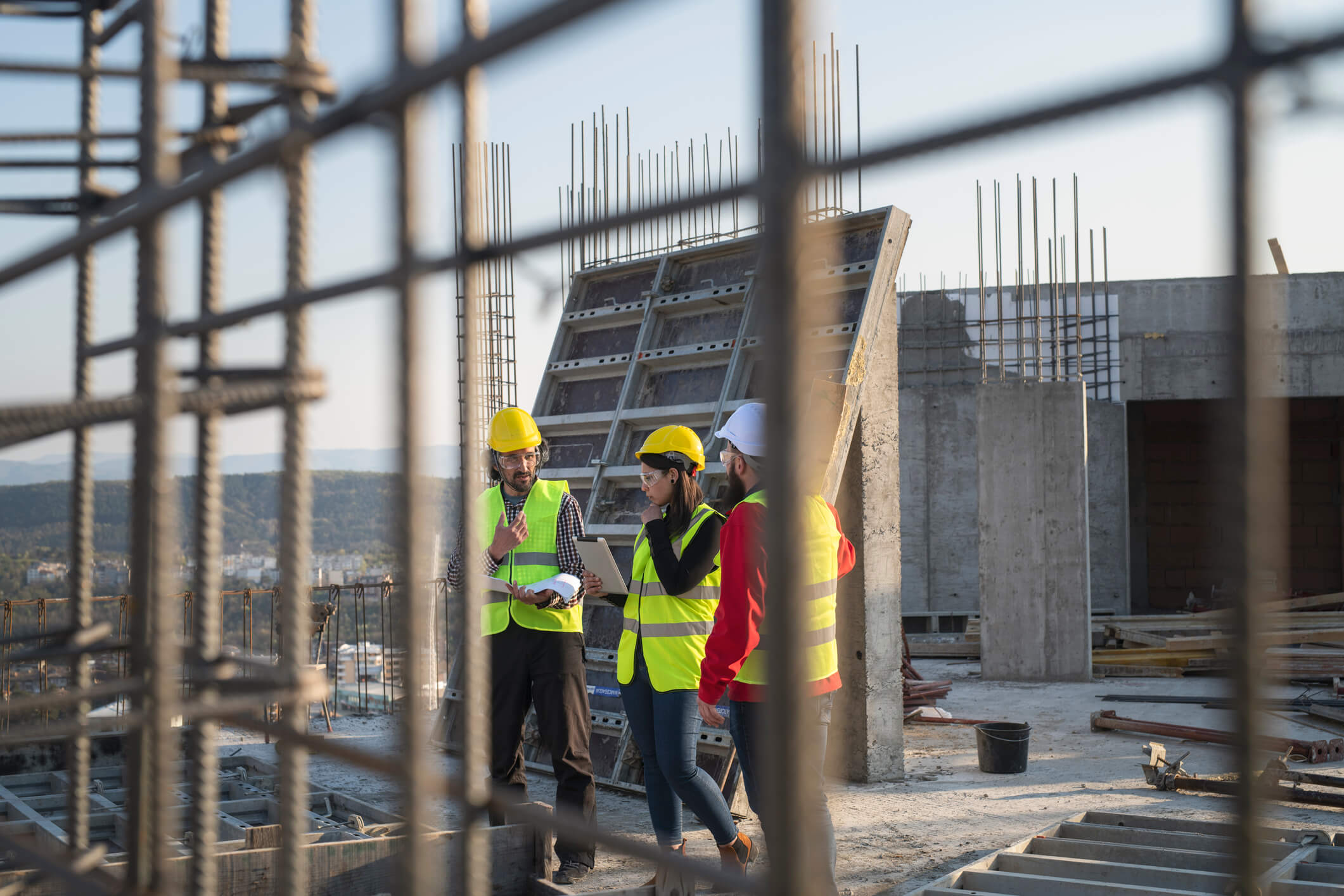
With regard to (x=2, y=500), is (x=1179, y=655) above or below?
below

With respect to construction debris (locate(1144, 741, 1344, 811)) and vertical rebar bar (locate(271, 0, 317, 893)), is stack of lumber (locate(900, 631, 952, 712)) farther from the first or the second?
vertical rebar bar (locate(271, 0, 317, 893))

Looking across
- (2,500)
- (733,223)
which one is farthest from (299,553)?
(2,500)

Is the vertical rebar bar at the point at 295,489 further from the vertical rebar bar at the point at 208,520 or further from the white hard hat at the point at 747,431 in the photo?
the white hard hat at the point at 747,431

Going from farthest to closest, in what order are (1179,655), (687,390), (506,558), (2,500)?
1. (2,500)
2. (1179,655)
3. (687,390)
4. (506,558)

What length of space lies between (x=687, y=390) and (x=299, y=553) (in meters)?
5.79

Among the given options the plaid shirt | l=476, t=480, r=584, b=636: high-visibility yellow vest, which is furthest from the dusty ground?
the plaid shirt

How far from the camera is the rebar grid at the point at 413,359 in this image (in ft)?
3.70

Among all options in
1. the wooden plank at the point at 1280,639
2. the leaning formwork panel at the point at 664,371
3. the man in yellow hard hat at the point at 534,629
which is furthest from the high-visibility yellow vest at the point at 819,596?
the wooden plank at the point at 1280,639

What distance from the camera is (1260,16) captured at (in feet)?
3.73

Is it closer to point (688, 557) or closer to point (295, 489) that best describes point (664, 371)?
point (688, 557)

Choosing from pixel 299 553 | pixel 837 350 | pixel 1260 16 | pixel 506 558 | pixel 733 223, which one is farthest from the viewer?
pixel 733 223

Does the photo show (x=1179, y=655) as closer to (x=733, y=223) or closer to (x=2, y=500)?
(x=733, y=223)

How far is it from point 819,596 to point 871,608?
2801 millimetres

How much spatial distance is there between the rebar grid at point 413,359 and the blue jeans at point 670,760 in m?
2.31
